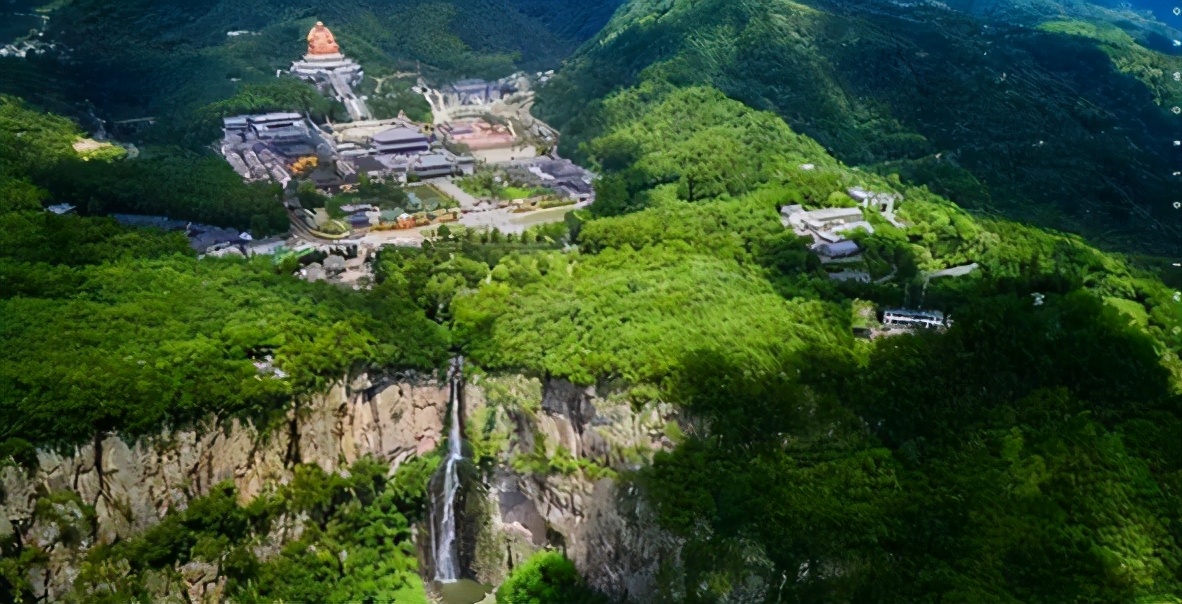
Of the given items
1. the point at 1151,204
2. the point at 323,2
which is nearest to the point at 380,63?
the point at 323,2

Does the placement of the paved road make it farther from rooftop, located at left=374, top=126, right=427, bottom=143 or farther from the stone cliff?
the stone cliff

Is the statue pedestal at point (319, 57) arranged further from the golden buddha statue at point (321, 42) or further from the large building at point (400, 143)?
the large building at point (400, 143)

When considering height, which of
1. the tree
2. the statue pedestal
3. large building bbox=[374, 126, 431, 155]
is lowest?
the tree

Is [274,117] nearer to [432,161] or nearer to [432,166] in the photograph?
[432,161]

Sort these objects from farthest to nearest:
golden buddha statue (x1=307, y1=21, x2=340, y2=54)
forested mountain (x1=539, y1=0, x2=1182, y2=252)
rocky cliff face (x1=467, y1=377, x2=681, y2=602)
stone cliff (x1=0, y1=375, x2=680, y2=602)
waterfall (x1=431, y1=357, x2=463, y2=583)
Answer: golden buddha statue (x1=307, y1=21, x2=340, y2=54), forested mountain (x1=539, y1=0, x2=1182, y2=252), waterfall (x1=431, y1=357, x2=463, y2=583), rocky cliff face (x1=467, y1=377, x2=681, y2=602), stone cliff (x1=0, y1=375, x2=680, y2=602)

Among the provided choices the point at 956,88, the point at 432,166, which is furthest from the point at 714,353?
the point at 956,88

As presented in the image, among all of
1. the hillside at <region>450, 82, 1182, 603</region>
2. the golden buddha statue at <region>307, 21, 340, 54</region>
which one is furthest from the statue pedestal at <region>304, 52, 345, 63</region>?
the hillside at <region>450, 82, 1182, 603</region>

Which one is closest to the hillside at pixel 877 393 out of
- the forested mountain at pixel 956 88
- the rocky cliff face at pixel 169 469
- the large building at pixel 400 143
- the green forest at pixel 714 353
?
the green forest at pixel 714 353
